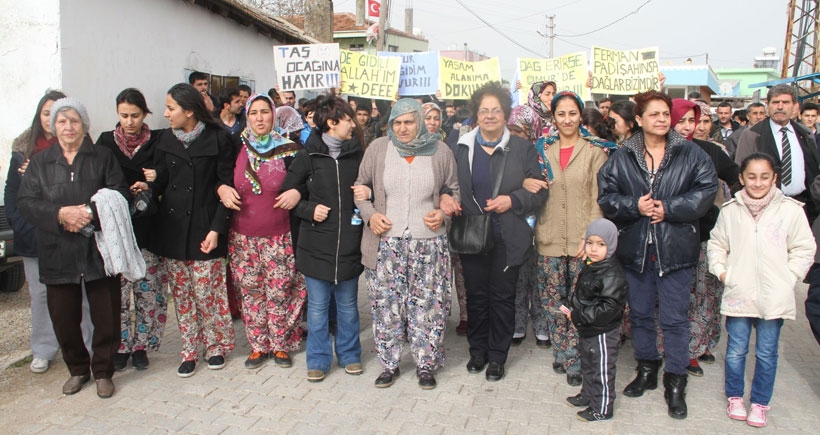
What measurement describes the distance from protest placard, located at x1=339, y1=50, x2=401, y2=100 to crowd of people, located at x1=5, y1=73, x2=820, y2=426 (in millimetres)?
4343

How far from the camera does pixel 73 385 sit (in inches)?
173

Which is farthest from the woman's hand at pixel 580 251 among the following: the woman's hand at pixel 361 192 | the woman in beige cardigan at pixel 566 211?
the woman's hand at pixel 361 192

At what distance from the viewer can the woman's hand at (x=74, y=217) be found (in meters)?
4.10

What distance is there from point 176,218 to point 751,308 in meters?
4.00

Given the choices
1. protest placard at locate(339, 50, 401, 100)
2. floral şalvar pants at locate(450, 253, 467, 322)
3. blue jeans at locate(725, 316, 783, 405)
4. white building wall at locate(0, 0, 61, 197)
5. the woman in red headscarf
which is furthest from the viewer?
protest placard at locate(339, 50, 401, 100)

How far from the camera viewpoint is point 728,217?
406cm

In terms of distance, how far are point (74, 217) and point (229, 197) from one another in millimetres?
Answer: 1034

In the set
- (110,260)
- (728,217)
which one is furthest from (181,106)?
(728,217)

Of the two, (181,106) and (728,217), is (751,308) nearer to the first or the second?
(728,217)

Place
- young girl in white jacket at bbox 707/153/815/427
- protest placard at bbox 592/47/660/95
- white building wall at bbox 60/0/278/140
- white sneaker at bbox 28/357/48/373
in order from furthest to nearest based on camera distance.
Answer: protest placard at bbox 592/47/660/95 < white building wall at bbox 60/0/278/140 < white sneaker at bbox 28/357/48/373 < young girl in white jacket at bbox 707/153/815/427

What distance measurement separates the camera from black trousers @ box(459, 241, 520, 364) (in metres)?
4.61

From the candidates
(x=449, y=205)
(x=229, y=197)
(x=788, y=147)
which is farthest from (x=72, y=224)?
(x=788, y=147)

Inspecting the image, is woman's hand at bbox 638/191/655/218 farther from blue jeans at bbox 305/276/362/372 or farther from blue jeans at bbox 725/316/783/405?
blue jeans at bbox 305/276/362/372

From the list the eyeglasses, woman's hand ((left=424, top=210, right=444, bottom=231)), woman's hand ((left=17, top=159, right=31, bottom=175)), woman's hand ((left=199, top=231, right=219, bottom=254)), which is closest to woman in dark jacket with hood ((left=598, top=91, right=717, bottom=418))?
the eyeglasses
